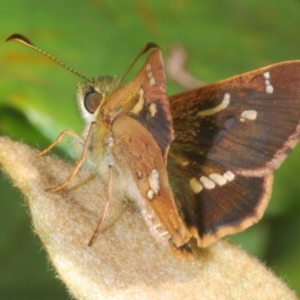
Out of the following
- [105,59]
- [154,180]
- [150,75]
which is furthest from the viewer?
[105,59]

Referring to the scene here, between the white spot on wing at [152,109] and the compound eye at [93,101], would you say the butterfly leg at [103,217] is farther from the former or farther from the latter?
the white spot on wing at [152,109]

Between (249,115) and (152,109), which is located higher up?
(152,109)

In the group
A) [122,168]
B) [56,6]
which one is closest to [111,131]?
[122,168]

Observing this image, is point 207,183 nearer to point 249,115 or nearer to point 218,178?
point 218,178

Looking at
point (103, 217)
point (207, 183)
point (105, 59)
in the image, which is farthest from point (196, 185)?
point (105, 59)

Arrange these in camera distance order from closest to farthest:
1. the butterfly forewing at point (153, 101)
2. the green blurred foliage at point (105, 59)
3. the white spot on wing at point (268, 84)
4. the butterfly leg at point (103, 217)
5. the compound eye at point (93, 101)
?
the butterfly forewing at point (153, 101) → the butterfly leg at point (103, 217) → the white spot on wing at point (268, 84) → the compound eye at point (93, 101) → the green blurred foliage at point (105, 59)

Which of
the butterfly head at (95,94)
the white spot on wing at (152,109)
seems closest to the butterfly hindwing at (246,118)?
the butterfly head at (95,94)

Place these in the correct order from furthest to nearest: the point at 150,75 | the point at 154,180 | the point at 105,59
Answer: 1. the point at 105,59
2. the point at 154,180
3. the point at 150,75

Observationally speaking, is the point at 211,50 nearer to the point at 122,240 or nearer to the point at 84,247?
the point at 122,240
